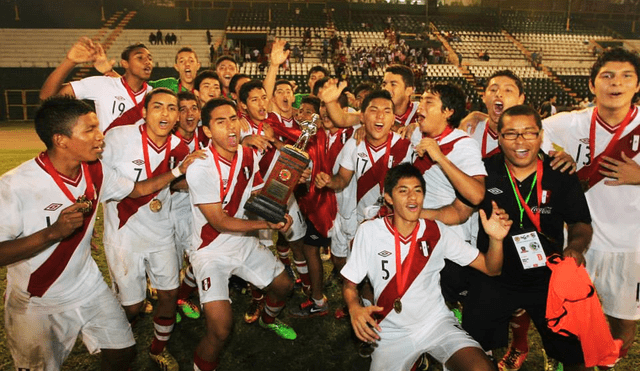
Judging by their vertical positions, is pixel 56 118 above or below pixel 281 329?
above

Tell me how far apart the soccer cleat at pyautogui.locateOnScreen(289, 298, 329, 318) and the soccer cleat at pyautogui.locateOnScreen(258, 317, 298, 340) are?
0.36 meters

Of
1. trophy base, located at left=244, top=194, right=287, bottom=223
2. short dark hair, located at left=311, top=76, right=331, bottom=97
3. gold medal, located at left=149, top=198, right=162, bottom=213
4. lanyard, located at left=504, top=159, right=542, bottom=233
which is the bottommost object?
gold medal, located at left=149, top=198, right=162, bottom=213

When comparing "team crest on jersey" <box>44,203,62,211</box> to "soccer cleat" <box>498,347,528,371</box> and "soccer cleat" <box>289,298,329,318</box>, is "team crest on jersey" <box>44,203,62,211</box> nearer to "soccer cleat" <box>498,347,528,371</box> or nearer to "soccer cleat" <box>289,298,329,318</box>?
"soccer cleat" <box>289,298,329,318</box>

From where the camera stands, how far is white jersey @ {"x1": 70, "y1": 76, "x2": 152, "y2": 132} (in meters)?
5.27

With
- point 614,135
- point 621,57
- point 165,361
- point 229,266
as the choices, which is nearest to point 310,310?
point 229,266

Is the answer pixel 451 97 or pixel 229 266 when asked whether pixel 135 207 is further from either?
pixel 451 97

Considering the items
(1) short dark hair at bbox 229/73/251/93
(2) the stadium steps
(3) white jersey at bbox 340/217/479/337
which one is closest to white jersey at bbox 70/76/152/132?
(1) short dark hair at bbox 229/73/251/93

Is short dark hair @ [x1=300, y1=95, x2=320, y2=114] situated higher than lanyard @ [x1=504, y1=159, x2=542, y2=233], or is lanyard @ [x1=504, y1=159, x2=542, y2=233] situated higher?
short dark hair @ [x1=300, y1=95, x2=320, y2=114]

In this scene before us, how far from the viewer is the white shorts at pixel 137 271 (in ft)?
13.9

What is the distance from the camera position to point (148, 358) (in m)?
4.36

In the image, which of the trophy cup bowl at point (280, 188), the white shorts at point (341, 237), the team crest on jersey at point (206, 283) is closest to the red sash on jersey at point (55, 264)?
the team crest on jersey at point (206, 283)

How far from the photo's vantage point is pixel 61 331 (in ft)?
10.9

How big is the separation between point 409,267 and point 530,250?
2.86ft

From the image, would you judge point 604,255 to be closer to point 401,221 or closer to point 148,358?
point 401,221
